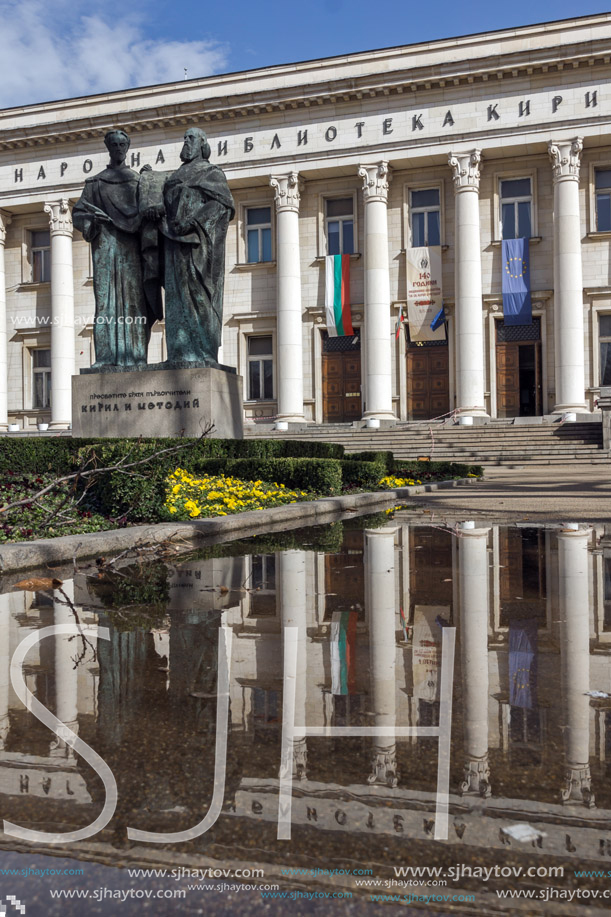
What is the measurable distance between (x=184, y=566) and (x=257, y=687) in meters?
3.49

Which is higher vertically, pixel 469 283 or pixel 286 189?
pixel 286 189

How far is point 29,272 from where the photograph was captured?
140ft

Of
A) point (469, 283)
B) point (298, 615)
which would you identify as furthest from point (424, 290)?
point (298, 615)

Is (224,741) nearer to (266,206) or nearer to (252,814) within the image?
(252,814)

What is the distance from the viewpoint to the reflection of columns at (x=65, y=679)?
281 centimetres

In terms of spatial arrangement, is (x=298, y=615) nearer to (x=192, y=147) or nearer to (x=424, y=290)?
(x=192, y=147)

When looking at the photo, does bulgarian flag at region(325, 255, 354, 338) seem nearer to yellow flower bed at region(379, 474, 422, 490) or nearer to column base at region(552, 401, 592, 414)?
column base at region(552, 401, 592, 414)

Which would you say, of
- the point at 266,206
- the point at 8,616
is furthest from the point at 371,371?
the point at 8,616

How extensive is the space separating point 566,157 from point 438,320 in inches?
320

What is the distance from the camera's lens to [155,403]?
52.2 feet

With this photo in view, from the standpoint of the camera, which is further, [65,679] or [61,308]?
[61,308]

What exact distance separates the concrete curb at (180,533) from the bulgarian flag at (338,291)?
83.6 feet

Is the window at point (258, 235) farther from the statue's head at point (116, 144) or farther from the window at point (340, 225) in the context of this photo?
the statue's head at point (116, 144)

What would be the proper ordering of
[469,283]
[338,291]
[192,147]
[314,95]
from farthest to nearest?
[338,291] → [314,95] → [469,283] → [192,147]
